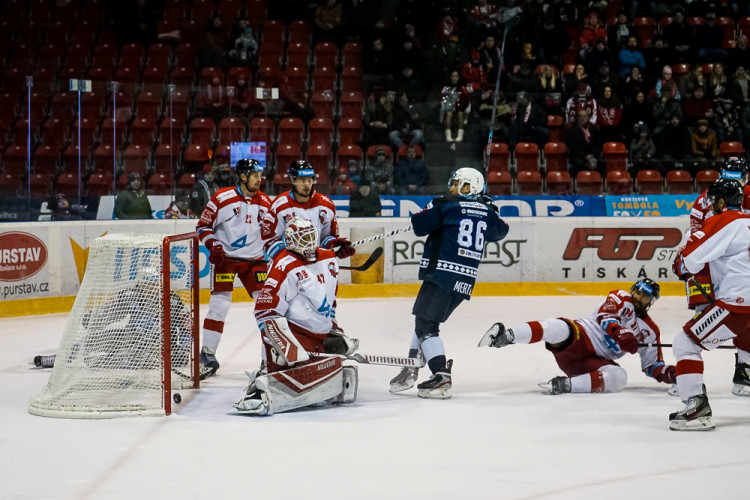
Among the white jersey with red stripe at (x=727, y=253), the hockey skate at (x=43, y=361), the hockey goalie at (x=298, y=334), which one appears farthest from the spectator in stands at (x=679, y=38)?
the hockey skate at (x=43, y=361)

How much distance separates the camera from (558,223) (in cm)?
1020

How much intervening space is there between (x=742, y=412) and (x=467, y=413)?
1.42 m

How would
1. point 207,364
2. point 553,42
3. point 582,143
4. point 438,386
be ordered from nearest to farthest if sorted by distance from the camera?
point 438,386, point 207,364, point 582,143, point 553,42

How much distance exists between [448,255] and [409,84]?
22.0 feet

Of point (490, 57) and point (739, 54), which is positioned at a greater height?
point (739, 54)

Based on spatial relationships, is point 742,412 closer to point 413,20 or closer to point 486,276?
point 486,276

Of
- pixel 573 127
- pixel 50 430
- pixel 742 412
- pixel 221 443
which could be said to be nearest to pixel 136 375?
pixel 50 430

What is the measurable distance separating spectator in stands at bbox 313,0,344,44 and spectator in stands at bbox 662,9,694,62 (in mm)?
4216

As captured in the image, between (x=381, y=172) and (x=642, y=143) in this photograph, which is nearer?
(x=381, y=172)

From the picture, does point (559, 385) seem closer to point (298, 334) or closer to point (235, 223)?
point (298, 334)

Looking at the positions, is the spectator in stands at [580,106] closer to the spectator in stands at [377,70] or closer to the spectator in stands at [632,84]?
the spectator in stands at [632,84]

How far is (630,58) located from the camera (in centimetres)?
1241

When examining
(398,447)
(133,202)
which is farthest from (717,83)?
(398,447)

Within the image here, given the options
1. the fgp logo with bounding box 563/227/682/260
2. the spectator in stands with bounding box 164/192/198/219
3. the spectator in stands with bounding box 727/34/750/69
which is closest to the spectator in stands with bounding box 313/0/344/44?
the spectator in stands with bounding box 164/192/198/219
